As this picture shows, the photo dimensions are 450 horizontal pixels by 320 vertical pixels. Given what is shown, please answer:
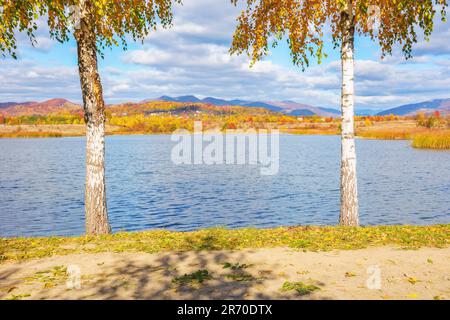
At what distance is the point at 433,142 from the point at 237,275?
272 ft

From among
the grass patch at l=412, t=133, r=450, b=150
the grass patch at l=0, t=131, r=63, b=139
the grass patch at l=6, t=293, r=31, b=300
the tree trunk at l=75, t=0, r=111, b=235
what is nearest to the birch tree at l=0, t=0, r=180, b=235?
the tree trunk at l=75, t=0, r=111, b=235

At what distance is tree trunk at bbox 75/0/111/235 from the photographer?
14922 mm

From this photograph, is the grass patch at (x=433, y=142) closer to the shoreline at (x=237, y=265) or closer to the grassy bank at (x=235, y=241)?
the grassy bank at (x=235, y=241)

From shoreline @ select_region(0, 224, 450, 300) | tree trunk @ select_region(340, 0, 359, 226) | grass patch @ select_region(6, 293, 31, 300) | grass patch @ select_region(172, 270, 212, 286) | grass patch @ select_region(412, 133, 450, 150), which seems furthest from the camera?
grass patch @ select_region(412, 133, 450, 150)

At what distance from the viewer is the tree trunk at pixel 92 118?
14.9m

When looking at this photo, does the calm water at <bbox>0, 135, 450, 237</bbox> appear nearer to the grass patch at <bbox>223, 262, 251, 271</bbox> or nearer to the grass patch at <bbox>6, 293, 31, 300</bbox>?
the grass patch at <bbox>223, 262, 251, 271</bbox>

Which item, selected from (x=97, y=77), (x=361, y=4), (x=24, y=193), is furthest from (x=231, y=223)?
(x=24, y=193)

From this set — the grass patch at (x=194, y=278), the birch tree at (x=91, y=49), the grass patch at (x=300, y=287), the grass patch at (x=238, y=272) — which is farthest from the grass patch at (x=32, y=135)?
the grass patch at (x=300, y=287)

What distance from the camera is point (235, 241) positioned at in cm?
1362

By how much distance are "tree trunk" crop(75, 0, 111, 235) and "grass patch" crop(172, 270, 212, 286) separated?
6.92 metres

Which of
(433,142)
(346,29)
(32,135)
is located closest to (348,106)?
(346,29)

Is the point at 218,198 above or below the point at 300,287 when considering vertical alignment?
below

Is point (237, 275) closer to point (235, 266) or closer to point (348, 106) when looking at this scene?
point (235, 266)
